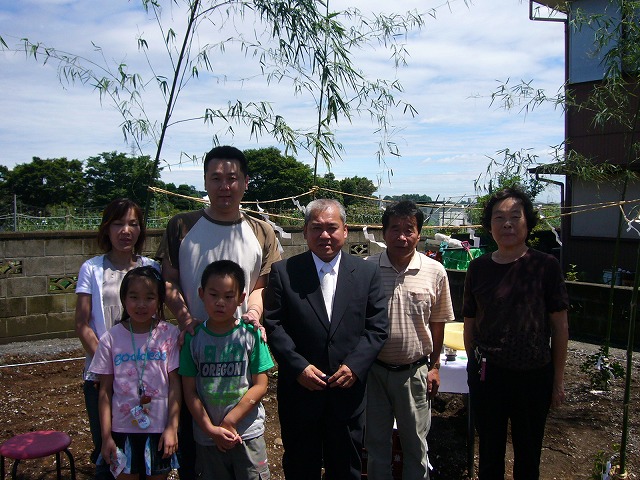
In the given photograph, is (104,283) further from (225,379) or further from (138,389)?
(225,379)

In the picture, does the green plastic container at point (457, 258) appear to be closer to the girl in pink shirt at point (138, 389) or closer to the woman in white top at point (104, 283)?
the woman in white top at point (104, 283)

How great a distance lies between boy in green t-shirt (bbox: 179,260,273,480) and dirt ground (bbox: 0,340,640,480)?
1.09m

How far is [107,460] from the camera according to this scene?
2.28 m

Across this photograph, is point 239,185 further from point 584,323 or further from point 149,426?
point 584,323

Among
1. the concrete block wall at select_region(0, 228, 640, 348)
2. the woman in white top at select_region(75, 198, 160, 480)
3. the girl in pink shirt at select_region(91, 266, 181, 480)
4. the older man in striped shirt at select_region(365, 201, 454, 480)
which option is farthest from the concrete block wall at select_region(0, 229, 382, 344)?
the older man in striped shirt at select_region(365, 201, 454, 480)

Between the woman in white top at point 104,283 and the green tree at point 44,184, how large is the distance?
27443mm

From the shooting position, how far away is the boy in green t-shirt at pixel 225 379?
2326mm

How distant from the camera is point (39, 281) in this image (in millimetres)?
6559

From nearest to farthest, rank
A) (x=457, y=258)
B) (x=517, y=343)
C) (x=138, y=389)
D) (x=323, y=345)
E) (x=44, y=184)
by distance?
(x=138, y=389), (x=323, y=345), (x=517, y=343), (x=457, y=258), (x=44, y=184)

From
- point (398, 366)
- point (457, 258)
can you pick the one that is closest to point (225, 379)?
point (398, 366)

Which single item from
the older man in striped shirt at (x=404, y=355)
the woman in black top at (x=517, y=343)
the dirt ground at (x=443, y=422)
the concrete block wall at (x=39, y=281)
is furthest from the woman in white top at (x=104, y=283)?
the concrete block wall at (x=39, y=281)

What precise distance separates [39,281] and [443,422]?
5.00 meters

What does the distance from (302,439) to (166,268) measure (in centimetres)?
102

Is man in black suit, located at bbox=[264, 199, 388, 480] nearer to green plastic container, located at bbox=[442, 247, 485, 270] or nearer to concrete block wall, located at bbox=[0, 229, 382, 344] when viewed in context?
concrete block wall, located at bbox=[0, 229, 382, 344]
